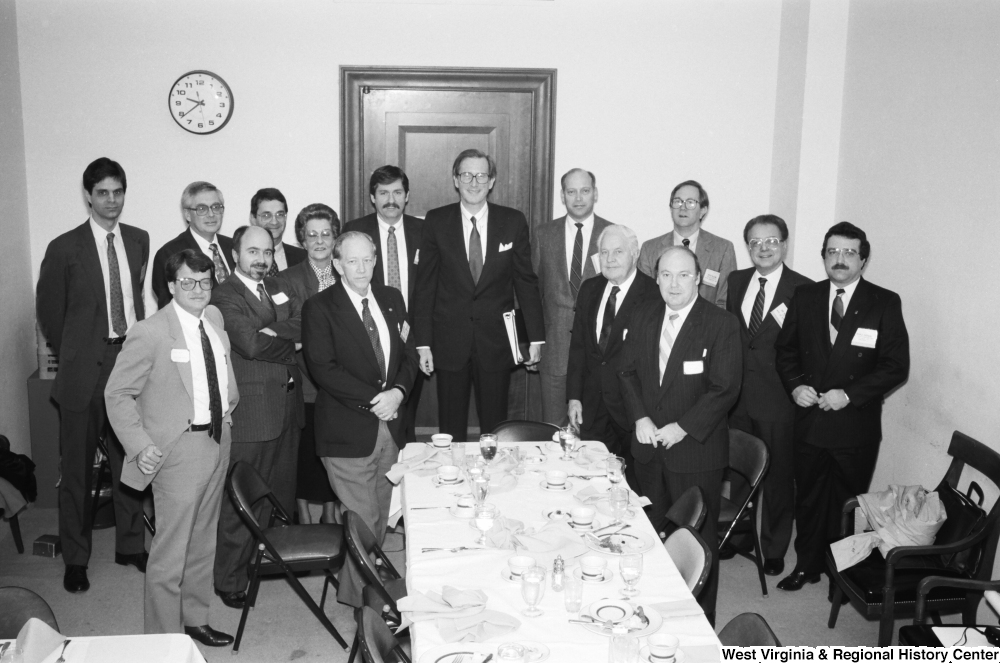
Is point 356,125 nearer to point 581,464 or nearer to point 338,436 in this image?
point 338,436

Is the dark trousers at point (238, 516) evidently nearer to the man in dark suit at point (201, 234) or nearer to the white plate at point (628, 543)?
the man in dark suit at point (201, 234)

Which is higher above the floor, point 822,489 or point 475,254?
point 475,254

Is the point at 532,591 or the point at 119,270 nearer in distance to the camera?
the point at 532,591

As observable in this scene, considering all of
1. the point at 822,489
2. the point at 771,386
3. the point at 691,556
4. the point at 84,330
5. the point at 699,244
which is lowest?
the point at 822,489

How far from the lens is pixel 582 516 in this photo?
3.43m

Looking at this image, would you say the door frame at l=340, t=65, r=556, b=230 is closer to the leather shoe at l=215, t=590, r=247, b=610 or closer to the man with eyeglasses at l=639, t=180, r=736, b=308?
the man with eyeglasses at l=639, t=180, r=736, b=308

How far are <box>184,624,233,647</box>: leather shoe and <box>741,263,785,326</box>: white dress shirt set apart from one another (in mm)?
3321

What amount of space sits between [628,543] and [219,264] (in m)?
3.00

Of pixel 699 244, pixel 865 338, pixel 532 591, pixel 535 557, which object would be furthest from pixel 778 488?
pixel 532 591

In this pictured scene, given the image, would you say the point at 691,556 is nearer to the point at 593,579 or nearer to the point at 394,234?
the point at 593,579

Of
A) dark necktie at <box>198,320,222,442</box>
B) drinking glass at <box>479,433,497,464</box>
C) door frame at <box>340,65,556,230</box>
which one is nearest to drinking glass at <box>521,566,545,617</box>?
drinking glass at <box>479,433,497,464</box>

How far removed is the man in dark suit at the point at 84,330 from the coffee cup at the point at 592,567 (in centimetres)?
312

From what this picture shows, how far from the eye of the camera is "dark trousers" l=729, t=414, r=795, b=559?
A: 16.6 ft

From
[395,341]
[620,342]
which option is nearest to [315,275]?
[395,341]
